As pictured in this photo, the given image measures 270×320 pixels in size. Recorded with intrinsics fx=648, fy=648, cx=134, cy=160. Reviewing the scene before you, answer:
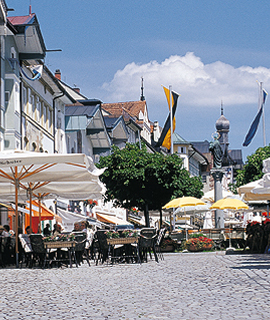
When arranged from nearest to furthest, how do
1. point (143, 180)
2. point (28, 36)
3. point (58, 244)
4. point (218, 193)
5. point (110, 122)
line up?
point (58, 244) → point (28, 36) → point (143, 180) → point (218, 193) → point (110, 122)

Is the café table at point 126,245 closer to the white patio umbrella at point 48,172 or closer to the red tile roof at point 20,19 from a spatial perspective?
the white patio umbrella at point 48,172

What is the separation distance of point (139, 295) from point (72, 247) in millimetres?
7025

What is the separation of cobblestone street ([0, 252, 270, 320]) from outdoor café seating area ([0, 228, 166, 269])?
189 cm

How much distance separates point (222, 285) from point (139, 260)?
701 cm

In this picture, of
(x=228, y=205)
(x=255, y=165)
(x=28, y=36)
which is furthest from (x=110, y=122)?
(x=228, y=205)

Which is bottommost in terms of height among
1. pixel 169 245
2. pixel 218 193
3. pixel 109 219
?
pixel 169 245

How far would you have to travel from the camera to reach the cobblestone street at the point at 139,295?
7543 millimetres

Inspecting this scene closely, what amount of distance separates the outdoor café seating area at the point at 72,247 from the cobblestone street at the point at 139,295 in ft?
6.20

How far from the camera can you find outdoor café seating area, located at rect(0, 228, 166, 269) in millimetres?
16047

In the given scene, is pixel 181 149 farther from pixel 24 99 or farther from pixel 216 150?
pixel 24 99

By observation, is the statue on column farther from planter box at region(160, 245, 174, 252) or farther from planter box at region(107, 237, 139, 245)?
planter box at region(107, 237, 139, 245)

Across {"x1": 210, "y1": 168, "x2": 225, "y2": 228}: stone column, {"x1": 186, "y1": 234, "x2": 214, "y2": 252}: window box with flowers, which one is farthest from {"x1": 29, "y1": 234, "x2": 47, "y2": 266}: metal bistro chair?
{"x1": 210, "y1": 168, "x2": 225, "y2": 228}: stone column

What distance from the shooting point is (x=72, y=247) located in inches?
642

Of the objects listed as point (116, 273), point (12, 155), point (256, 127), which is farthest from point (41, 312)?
point (256, 127)
